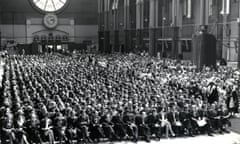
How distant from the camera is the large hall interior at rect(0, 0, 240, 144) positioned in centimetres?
1299

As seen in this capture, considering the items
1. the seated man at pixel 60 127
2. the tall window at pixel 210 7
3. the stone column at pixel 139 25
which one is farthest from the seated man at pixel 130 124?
→ the stone column at pixel 139 25

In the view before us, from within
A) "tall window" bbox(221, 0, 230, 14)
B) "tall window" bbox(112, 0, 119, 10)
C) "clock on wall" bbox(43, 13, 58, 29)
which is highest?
"tall window" bbox(112, 0, 119, 10)

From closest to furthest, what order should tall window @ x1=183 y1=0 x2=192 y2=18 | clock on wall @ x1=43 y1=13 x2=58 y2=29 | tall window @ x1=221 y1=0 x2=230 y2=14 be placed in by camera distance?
tall window @ x1=221 y1=0 x2=230 y2=14, tall window @ x1=183 y1=0 x2=192 y2=18, clock on wall @ x1=43 y1=13 x2=58 y2=29

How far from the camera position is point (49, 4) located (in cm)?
6950

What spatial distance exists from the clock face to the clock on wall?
1714 mm

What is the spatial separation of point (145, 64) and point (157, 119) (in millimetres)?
17930

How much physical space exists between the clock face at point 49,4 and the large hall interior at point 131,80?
387mm

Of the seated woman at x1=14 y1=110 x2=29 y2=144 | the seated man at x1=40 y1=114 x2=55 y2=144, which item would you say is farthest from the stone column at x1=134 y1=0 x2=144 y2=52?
the seated woman at x1=14 y1=110 x2=29 y2=144

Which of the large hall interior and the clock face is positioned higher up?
the clock face

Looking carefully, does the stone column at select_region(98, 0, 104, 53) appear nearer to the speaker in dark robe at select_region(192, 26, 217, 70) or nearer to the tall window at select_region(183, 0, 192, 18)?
the tall window at select_region(183, 0, 192, 18)

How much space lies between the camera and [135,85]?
2011 centimetres

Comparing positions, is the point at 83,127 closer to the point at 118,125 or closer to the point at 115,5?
the point at 118,125

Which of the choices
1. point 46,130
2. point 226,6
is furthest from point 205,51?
point 46,130

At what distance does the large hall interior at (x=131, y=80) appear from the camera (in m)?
13.0
